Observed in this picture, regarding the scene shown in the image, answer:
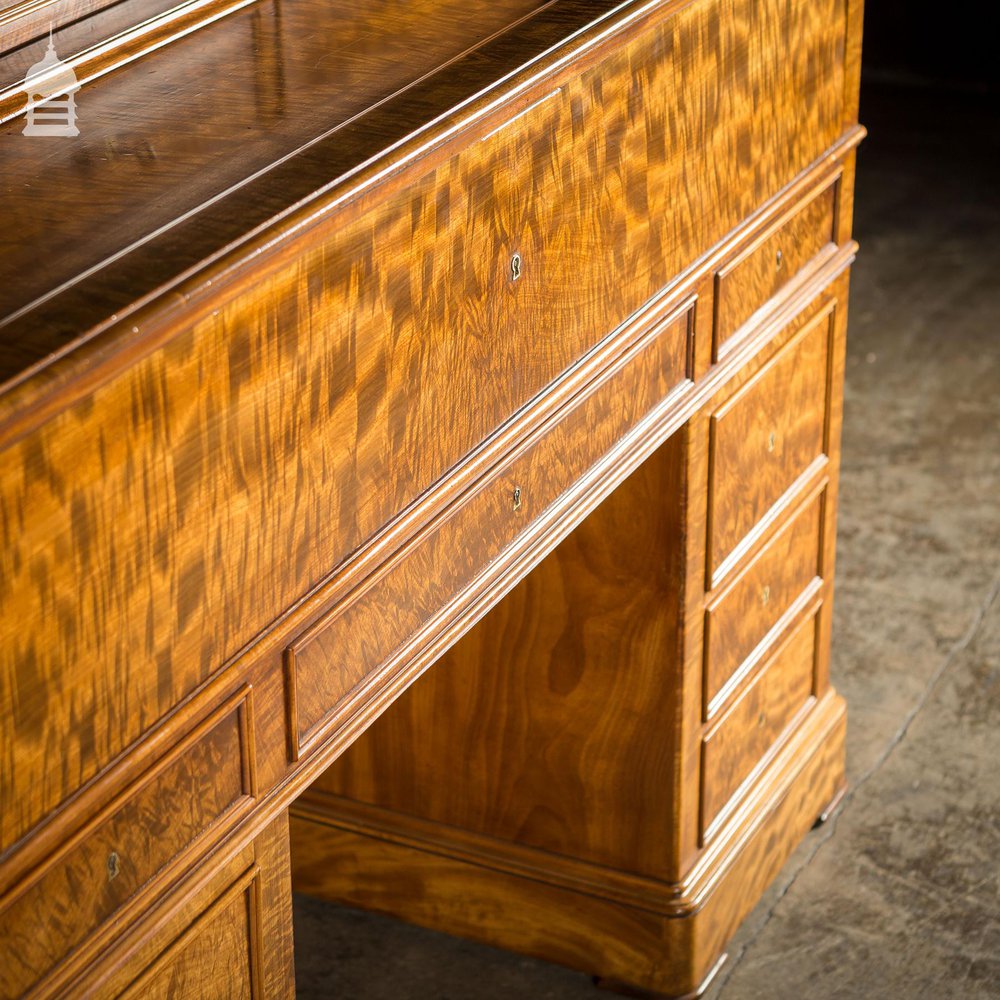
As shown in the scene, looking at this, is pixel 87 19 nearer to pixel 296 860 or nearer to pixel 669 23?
pixel 669 23

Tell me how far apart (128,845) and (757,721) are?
1.53 metres

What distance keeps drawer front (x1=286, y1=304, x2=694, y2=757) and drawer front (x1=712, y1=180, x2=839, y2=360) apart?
5.2 inches

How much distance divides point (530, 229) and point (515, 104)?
150mm

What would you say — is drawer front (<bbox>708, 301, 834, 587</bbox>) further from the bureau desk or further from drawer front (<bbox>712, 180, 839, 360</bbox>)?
drawer front (<bbox>712, 180, 839, 360</bbox>)

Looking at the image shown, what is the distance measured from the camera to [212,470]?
140 centimetres

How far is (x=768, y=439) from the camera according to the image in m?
2.58

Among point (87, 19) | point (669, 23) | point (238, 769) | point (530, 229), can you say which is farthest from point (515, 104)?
point (238, 769)

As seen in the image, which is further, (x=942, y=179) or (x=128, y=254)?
(x=942, y=179)

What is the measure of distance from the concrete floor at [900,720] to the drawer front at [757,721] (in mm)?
264

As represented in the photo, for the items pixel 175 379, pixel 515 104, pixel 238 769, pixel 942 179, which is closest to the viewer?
pixel 175 379

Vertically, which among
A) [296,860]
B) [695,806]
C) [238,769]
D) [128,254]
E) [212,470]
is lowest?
[296,860]

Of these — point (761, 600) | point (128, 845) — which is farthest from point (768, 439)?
point (128, 845)

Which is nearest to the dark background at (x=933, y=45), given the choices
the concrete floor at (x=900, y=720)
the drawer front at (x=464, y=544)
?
the concrete floor at (x=900, y=720)

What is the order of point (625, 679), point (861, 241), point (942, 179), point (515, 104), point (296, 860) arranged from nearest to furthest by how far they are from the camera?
point (515, 104), point (625, 679), point (296, 860), point (861, 241), point (942, 179)
